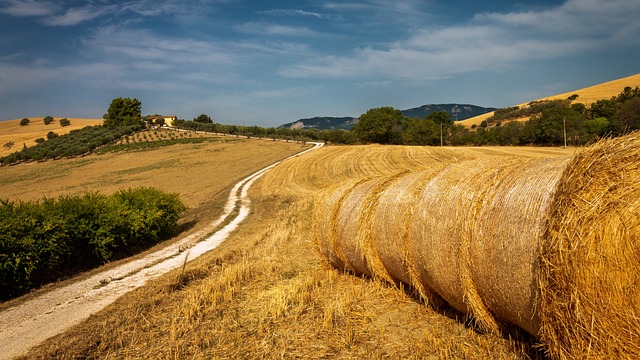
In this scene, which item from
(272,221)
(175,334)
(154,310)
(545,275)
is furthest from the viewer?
(272,221)

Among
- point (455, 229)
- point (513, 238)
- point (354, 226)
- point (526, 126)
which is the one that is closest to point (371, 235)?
point (354, 226)

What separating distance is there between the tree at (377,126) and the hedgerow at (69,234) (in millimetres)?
60812

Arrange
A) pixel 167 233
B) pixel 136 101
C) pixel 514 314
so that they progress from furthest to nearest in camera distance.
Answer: pixel 136 101 → pixel 167 233 → pixel 514 314

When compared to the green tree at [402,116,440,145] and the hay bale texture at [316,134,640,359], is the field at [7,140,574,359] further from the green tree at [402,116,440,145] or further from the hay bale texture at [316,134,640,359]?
the green tree at [402,116,440,145]

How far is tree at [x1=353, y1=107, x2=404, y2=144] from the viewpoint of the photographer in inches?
2899

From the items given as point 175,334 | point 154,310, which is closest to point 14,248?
point 154,310

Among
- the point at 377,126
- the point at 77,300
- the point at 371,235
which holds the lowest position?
the point at 77,300

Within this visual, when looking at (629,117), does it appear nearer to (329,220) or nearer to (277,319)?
(329,220)

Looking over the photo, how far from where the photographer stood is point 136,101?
98938 millimetres

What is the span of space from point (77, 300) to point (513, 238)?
896cm

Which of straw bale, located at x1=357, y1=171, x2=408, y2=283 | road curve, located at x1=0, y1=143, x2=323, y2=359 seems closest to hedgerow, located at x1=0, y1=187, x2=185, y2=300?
road curve, located at x1=0, y1=143, x2=323, y2=359

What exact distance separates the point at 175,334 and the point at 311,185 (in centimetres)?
2478

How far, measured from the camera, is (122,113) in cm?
9594

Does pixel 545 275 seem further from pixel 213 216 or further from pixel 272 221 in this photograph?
pixel 213 216
